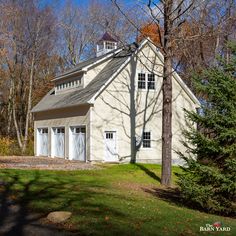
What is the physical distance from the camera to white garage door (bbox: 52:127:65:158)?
2884 centimetres

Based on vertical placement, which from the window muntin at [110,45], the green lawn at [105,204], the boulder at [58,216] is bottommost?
the green lawn at [105,204]

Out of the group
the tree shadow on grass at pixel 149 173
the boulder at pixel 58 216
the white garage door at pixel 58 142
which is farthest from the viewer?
the white garage door at pixel 58 142

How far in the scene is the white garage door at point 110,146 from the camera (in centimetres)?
2547

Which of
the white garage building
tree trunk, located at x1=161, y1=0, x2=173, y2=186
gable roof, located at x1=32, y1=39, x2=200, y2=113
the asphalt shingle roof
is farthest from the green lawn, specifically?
the asphalt shingle roof

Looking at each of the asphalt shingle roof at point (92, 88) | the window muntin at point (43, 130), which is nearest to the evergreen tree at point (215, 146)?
the asphalt shingle roof at point (92, 88)

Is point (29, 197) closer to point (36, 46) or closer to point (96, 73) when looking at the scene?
point (96, 73)

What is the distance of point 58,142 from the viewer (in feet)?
97.3

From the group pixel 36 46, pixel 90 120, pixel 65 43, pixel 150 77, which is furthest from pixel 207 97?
pixel 65 43

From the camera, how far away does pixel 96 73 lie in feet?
92.8

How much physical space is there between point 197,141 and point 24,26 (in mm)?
32401

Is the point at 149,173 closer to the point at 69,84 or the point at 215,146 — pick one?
the point at 215,146

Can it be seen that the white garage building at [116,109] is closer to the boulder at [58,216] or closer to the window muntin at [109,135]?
the window muntin at [109,135]

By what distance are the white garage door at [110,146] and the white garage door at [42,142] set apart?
806cm

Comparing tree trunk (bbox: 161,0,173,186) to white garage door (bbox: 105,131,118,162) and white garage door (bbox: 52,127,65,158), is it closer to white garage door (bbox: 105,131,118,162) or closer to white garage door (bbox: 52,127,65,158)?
white garage door (bbox: 105,131,118,162)
